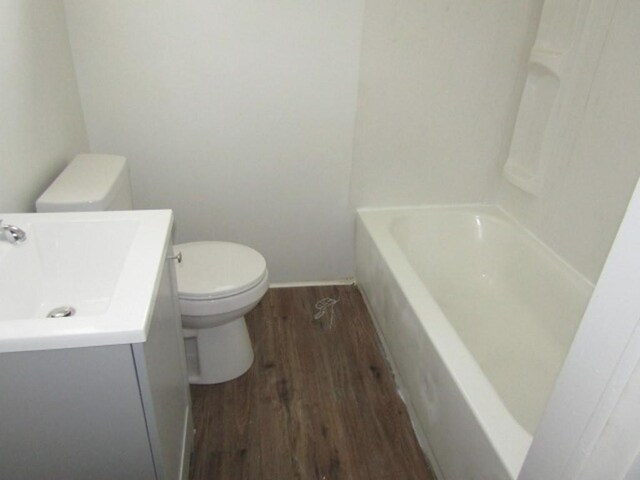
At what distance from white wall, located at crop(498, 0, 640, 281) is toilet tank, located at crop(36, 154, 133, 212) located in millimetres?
1727

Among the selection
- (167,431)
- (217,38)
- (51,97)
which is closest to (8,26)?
(51,97)

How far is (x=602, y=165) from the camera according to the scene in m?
1.68

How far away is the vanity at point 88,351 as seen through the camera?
79 centimetres

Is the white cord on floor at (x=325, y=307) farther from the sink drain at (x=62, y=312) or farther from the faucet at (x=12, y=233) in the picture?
the faucet at (x=12, y=233)

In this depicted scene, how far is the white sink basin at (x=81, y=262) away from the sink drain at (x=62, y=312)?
1 cm

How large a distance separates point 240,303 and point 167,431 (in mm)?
607

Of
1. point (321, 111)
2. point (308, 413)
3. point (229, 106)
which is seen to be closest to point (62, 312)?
point (308, 413)

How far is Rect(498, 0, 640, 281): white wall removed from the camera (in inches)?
61.4

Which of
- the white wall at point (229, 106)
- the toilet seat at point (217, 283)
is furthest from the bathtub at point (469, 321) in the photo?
the toilet seat at point (217, 283)

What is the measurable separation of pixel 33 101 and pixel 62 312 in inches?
29.4

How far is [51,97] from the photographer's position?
1552mm

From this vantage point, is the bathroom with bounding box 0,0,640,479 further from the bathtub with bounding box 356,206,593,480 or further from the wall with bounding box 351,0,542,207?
the bathtub with bounding box 356,206,593,480

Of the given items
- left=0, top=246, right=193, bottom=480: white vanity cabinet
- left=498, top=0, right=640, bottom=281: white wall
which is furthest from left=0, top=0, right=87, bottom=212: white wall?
left=498, top=0, right=640, bottom=281: white wall

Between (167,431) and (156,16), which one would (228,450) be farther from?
(156,16)
